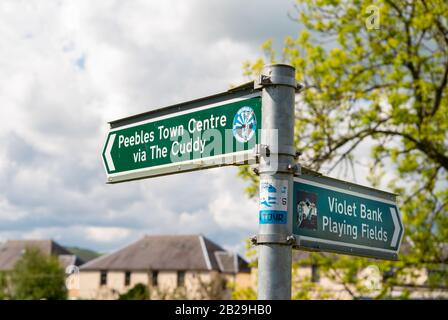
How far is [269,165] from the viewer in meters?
3.37

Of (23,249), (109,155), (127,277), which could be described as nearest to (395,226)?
(109,155)

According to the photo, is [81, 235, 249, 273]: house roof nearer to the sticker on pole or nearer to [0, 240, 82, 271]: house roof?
[0, 240, 82, 271]: house roof

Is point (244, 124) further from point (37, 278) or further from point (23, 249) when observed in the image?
point (23, 249)

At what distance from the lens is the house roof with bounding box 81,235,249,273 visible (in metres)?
57.9

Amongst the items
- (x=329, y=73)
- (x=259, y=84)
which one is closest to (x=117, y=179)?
(x=259, y=84)

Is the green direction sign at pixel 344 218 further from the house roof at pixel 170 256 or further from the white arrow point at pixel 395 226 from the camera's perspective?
the house roof at pixel 170 256

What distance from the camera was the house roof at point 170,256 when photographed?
57.9 metres

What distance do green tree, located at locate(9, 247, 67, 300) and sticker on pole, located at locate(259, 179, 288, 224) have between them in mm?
52747

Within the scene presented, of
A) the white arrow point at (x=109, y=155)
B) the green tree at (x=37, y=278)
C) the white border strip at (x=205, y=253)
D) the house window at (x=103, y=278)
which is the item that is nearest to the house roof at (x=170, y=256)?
the white border strip at (x=205, y=253)

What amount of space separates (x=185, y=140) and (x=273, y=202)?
810 mm

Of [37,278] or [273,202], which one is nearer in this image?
[273,202]

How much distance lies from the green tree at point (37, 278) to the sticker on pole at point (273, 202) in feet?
173

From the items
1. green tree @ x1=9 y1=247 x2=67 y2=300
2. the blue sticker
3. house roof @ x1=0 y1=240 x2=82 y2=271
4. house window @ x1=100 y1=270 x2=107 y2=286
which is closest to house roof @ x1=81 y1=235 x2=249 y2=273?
house window @ x1=100 y1=270 x2=107 y2=286
